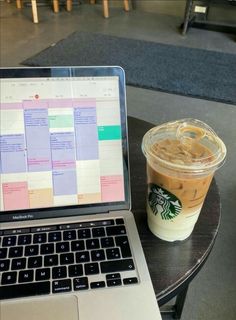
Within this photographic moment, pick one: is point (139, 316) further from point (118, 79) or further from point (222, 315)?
point (222, 315)

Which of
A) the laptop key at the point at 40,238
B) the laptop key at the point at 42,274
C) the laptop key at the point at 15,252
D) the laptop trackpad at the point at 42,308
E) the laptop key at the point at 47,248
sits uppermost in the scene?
the laptop key at the point at 40,238

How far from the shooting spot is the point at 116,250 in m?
0.57

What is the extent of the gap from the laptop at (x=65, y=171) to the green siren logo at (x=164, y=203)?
0.21 feet

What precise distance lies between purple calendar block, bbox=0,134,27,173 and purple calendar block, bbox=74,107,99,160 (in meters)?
0.10

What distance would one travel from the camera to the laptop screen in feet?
1.98

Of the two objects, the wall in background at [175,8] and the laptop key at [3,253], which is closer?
the laptop key at [3,253]

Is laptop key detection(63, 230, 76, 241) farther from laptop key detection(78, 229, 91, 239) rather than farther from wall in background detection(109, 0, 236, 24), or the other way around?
wall in background detection(109, 0, 236, 24)

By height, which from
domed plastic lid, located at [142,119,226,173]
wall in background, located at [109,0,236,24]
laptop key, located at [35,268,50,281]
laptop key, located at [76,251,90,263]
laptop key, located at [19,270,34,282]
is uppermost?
domed plastic lid, located at [142,119,226,173]

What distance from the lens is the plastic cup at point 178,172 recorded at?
522 millimetres

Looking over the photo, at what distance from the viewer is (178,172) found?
52 centimetres

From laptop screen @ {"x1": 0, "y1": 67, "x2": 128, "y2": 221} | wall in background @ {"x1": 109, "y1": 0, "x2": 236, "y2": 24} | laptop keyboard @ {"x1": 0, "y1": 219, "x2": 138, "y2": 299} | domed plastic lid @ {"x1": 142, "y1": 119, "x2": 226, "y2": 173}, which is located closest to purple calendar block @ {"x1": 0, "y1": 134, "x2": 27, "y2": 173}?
laptop screen @ {"x1": 0, "y1": 67, "x2": 128, "y2": 221}

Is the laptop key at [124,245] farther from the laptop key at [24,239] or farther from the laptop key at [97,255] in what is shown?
the laptop key at [24,239]

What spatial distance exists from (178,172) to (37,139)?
0.25 m

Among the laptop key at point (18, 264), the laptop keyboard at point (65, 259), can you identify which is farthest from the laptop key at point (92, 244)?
the laptop key at point (18, 264)
